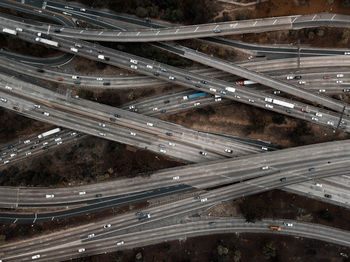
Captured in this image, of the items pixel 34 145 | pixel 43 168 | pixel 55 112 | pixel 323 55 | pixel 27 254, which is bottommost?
pixel 27 254

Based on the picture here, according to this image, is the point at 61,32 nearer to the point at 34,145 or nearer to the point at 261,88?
the point at 34,145

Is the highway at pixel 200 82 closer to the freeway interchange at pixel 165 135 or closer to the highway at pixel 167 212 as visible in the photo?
the freeway interchange at pixel 165 135

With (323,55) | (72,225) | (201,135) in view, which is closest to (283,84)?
(323,55)

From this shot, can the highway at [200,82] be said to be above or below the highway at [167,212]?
above

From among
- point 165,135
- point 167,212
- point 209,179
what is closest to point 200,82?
point 165,135

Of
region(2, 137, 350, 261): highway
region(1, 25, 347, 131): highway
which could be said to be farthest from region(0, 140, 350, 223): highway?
region(1, 25, 347, 131): highway

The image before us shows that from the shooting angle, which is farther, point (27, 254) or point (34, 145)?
point (34, 145)

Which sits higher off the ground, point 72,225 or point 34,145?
point 34,145

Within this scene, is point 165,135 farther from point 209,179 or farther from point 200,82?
point 200,82

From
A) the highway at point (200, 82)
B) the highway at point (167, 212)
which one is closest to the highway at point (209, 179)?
the highway at point (167, 212)
